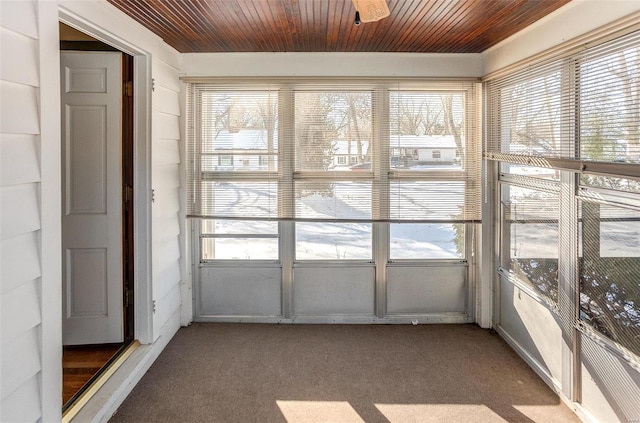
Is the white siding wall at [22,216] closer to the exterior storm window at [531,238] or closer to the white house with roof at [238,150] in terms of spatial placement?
the white house with roof at [238,150]

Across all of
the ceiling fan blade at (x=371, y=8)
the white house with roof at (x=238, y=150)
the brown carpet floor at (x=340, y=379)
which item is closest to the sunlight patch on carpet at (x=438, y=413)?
the brown carpet floor at (x=340, y=379)

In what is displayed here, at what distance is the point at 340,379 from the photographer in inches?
115

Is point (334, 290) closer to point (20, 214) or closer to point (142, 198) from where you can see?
point (142, 198)

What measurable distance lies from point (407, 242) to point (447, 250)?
384 mm

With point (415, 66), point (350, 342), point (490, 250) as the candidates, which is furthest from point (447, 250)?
point (415, 66)

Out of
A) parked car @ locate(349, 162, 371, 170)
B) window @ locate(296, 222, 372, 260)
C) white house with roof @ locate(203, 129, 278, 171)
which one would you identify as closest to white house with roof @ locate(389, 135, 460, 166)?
parked car @ locate(349, 162, 371, 170)

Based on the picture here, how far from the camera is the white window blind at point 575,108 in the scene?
6.82 feet

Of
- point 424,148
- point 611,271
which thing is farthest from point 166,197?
point 611,271

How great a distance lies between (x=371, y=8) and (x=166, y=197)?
93.3 inches

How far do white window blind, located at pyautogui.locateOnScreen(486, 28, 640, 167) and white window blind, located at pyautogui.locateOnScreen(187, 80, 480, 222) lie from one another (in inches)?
19.3

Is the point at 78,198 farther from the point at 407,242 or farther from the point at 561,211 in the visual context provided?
the point at 561,211

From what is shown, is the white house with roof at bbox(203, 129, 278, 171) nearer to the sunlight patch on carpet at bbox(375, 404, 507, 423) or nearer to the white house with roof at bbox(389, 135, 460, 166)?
the white house with roof at bbox(389, 135, 460, 166)

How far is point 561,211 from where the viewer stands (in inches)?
105

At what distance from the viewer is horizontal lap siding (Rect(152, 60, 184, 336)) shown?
3225mm
